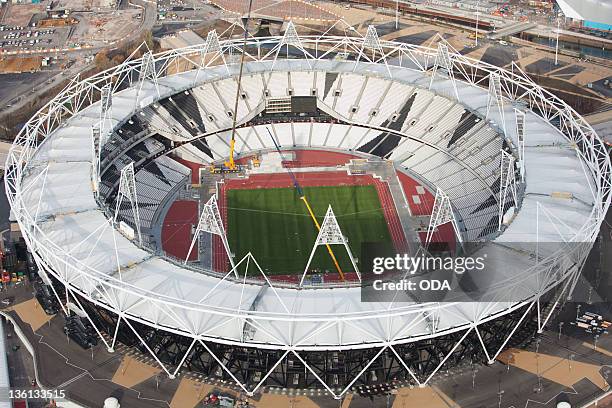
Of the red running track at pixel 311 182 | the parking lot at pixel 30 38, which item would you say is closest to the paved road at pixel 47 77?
the parking lot at pixel 30 38

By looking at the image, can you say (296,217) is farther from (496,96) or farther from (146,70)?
(146,70)

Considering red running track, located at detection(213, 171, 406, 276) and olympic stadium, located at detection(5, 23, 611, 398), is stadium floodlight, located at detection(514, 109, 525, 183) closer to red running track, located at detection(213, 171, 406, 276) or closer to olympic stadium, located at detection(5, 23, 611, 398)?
olympic stadium, located at detection(5, 23, 611, 398)

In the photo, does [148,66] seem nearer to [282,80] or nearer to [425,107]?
[282,80]

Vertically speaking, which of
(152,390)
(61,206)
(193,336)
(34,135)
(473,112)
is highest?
(473,112)

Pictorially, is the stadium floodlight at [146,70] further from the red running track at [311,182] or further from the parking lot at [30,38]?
the parking lot at [30,38]

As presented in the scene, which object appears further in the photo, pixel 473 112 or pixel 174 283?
pixel 473 112

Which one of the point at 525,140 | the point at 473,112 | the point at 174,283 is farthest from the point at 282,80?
the point at 174,283

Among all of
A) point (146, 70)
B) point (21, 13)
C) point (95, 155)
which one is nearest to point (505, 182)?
point (95, 155)
